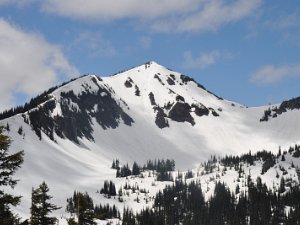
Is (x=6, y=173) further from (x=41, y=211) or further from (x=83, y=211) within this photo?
(x=41, y=211)

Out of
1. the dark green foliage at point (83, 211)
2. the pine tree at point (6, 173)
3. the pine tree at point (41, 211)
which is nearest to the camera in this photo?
the pine tree at point (6, 173)

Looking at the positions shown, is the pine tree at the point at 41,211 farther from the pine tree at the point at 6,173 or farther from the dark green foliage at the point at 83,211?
the pine tree at the point at 6,173

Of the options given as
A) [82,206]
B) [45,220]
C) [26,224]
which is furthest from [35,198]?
[26,224]

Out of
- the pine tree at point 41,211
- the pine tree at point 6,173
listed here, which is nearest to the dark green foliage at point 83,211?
the pine tree at point 41,211

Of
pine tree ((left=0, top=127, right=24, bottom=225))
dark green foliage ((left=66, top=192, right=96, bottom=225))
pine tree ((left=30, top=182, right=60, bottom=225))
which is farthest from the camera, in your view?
pine tree ((left=30, top=182, right=60, bottom=225))

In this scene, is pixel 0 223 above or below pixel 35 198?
below

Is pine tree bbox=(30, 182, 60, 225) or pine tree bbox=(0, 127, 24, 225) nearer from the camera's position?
pine tree bbox=(0, 127, 24, 225)

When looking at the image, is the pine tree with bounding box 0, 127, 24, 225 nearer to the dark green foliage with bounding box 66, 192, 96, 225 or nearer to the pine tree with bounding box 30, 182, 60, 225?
the dark green foliage with bounding box 66, 192, 96, 225

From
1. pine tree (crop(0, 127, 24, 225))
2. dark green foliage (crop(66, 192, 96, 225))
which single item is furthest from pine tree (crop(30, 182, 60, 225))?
pine tree (crop(0, 127, 24, 225))

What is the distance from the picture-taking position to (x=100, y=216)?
27.8 m

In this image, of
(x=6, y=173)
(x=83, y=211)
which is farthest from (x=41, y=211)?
(x=6, y=173)

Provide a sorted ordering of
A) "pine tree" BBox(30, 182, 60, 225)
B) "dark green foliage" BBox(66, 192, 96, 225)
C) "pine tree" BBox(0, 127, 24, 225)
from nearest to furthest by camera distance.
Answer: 1. "pine tree" BBox(0, 127, 24, 225)
2. "dark green foliage" BBox(66, 192, 96, 225)
3. "pine tree" BBox(30, 182, 60, 225)

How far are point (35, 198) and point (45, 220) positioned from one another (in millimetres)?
1468

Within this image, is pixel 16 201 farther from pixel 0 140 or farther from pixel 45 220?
pixel 45 220
